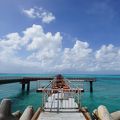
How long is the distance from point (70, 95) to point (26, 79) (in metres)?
41.5

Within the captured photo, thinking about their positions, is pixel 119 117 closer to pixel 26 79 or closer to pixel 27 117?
pixel 27 117

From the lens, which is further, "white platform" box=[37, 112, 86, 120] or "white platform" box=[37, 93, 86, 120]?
"white platform" box=[37, 93, 86, 120]

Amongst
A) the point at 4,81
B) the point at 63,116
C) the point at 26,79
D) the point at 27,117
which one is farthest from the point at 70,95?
the point at 26,79

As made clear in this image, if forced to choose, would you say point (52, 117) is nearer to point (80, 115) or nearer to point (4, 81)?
point (80, 115)

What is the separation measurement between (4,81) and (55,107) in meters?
31.5

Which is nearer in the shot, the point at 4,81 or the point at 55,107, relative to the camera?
the point at 55,107

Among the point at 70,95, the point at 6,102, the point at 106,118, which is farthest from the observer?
the point at 70,95

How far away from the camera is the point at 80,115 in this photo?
11789mm

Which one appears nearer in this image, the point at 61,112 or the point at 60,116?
the point at 60,116

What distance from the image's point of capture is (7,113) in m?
11.9

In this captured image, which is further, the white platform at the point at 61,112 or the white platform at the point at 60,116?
the white platform at the point at 61,112

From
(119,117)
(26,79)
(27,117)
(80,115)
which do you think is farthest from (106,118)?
(26,79)

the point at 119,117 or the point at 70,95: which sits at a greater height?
the point at 70,95

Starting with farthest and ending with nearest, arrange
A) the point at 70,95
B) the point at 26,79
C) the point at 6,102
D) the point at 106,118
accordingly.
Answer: the point at 26,79 → the point at 70,95 → the point at 6,102 → the point at 106,118
